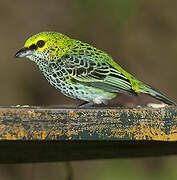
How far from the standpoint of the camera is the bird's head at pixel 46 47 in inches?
169

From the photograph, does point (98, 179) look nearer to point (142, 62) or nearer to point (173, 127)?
point (142, 62)

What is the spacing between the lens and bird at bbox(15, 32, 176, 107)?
4.23 metres

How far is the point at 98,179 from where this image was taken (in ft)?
22.0

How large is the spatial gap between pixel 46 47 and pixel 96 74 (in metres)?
0.57

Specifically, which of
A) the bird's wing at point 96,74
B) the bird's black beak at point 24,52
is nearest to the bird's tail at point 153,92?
the bird's wing at point 96,74

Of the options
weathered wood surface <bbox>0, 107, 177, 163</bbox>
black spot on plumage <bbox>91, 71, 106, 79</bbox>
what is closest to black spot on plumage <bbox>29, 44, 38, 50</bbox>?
black spot on plumage <bbox>91, 71, 106, 79</bbox>

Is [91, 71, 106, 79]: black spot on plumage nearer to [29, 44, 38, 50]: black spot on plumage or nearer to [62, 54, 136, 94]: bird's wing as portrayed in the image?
[62, 54, 136, 94]: bird's wing

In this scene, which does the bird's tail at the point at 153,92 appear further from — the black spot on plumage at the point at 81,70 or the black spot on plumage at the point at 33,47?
the black spot on plumage at the point at 33,47

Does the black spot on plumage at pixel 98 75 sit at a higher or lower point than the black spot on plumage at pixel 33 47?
lower

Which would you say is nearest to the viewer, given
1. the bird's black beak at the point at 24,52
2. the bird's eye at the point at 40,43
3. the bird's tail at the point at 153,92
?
the bird's black beak at the point at 24,52

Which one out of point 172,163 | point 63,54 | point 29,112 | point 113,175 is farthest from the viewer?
point 172,163

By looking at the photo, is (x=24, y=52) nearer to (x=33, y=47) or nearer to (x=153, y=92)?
(x=33, y=47)
